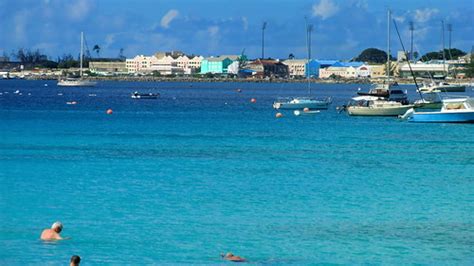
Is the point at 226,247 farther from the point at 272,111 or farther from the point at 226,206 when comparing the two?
the point at 272,111

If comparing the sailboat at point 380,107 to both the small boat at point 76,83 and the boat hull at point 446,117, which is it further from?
the small boat at point 76,83

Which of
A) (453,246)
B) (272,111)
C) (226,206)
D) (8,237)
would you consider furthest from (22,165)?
(272,111)

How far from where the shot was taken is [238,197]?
108 feet

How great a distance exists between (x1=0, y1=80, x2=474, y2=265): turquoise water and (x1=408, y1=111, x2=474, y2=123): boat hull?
26.9ft

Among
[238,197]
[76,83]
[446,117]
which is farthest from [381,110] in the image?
[76,83]

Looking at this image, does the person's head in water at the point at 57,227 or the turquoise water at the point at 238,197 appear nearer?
the turquoise water at the point at 238,197

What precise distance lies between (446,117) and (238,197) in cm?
3876

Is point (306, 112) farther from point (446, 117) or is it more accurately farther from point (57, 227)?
point (57, 227)

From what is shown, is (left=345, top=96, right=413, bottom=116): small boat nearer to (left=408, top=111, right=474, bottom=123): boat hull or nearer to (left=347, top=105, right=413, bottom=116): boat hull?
(left=347, top=105, right=413, bottom=116): boat hull

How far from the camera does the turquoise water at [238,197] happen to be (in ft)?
81.9

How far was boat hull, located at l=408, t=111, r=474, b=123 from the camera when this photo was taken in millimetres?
68812

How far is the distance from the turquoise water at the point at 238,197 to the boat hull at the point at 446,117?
26.9 ft

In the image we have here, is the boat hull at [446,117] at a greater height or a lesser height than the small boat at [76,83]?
greater

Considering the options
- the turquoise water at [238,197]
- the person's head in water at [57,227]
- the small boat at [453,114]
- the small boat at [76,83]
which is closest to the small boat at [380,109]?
the small boat at [453,114]
